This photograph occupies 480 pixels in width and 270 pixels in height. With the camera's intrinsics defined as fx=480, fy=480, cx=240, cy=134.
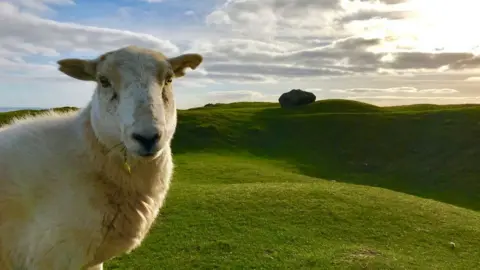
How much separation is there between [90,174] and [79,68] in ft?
4.42

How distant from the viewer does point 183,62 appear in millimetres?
6344

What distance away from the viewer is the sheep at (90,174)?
534cm

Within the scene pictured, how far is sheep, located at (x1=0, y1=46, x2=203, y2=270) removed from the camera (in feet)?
17.5

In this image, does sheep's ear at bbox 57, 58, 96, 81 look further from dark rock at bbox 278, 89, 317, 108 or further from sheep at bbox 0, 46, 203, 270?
dark rock at bbox 278, 89, 317, 108

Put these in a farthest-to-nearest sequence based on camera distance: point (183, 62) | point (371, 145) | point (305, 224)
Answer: point (371, 145)
point (305, 224)
point (183, 62)

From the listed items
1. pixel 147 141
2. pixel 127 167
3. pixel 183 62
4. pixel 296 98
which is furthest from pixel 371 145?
pixel 147 141

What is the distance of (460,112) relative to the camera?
51438 mm

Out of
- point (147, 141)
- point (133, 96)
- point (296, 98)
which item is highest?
point (296, 98)

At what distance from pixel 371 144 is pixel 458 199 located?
586 inches

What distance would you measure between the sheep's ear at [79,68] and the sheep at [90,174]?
12 mm

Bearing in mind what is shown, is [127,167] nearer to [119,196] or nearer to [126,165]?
[126,165]

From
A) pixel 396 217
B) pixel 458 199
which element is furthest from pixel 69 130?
pixel 458 199

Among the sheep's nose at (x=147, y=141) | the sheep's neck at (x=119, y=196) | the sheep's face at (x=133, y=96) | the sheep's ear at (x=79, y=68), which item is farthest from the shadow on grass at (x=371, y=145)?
the sheep's nose at (x=147, y=141)

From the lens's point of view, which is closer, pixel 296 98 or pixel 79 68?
pixel 79 68
